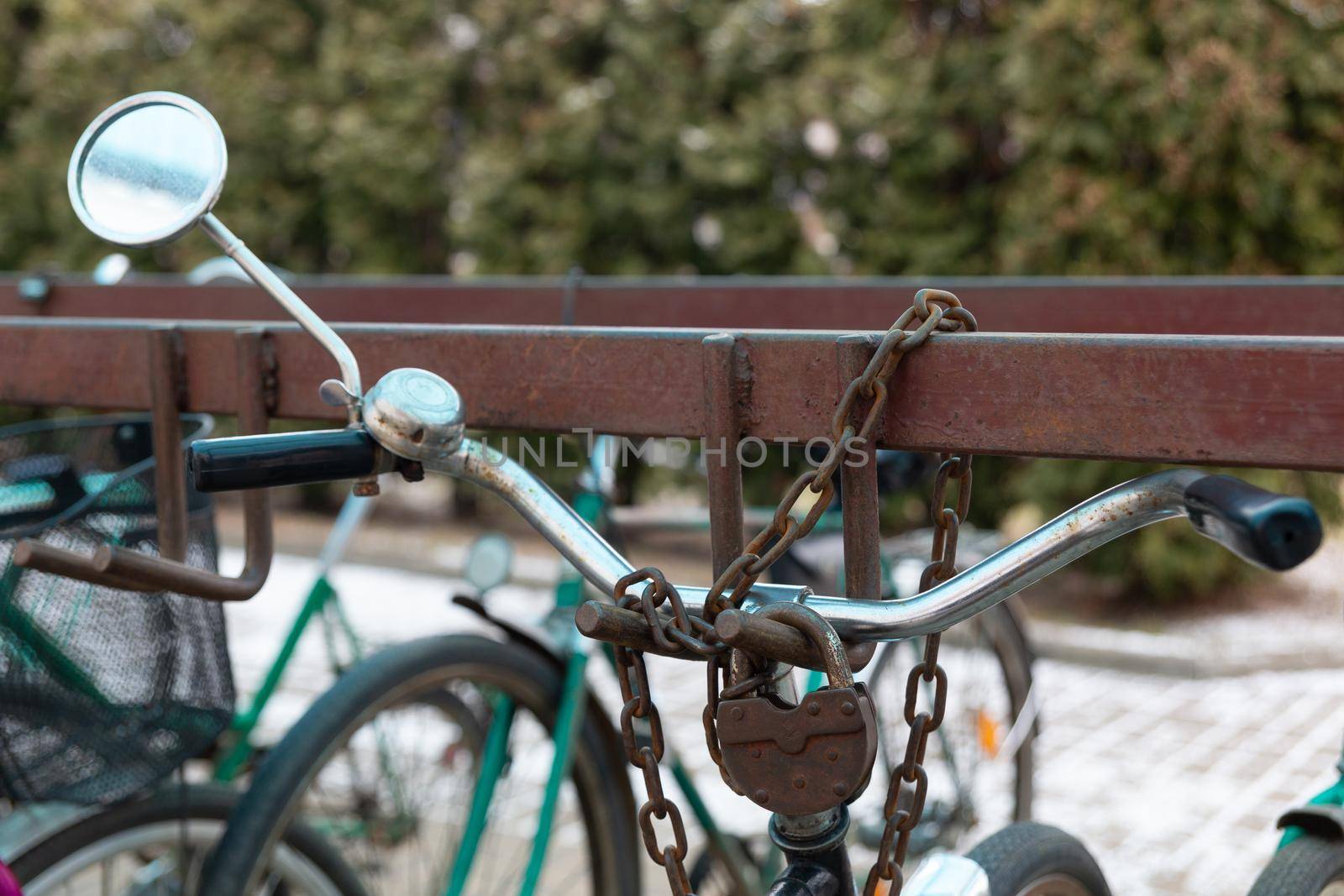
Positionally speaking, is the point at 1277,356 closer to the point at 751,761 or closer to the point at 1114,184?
the point at 751,761

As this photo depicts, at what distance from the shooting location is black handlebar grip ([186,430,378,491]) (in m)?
0.99

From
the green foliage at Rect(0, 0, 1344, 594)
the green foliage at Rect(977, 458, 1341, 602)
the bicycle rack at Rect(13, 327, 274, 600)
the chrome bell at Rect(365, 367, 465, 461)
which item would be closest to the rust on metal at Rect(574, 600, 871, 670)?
the chrome bell at Rect(365, 367, 465, 461)

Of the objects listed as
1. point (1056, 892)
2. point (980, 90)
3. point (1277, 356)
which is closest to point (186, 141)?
point (1277, 356)

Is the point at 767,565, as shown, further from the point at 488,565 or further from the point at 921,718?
the point at 488,565

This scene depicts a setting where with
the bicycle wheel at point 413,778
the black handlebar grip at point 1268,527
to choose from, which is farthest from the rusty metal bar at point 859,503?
the bicycle wheel at point 413,778

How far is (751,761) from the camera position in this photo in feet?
2.99

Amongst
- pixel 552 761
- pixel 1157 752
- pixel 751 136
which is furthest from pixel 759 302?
pixel 751 136

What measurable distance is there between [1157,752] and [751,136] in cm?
328

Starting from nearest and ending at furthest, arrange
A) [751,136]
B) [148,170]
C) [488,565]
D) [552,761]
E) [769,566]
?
[769,566] < [148,170] < [552,761] < [488,565] < [751,136]

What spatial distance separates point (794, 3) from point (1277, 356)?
18.3 feet

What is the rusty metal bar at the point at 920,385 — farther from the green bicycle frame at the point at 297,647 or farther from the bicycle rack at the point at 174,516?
the green bicycle frame at the point at 297,647

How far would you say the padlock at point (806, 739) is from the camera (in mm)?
875

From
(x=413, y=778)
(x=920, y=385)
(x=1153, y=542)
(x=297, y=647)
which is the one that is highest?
(x=1153, y=542)

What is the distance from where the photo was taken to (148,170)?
3.83 feet
